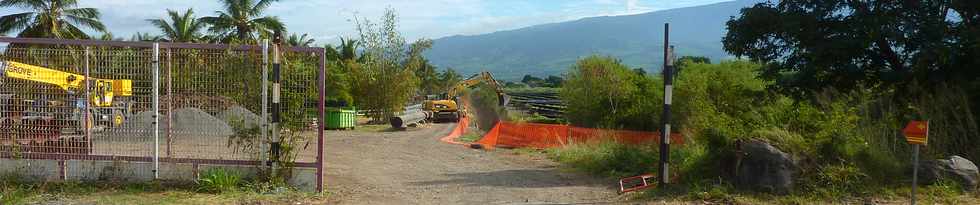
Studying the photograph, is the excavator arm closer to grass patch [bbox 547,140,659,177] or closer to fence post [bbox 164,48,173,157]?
grass patch [bbox 547,140,659,177]

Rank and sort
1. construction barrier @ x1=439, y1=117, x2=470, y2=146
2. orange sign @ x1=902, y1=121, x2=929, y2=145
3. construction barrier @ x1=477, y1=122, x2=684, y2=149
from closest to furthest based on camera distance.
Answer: orange sign @ x1=902, y1=121, x2=929, y2=145, construction barrier @ x1=477, y1=122, x2=684, y2=149, construction barrier @ x1=439, y1=117, x2=470, y2=146

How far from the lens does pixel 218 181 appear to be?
8844mm

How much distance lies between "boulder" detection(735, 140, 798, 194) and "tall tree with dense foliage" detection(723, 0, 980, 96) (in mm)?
3019

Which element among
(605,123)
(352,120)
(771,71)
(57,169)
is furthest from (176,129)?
(352,120)

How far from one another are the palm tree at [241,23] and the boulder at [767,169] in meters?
31.9

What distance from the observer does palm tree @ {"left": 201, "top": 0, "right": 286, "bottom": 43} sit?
3747cm

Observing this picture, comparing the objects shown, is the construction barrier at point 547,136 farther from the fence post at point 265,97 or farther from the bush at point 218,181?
the bush at point 218,181

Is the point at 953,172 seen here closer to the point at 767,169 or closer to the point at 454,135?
the point at 767,169

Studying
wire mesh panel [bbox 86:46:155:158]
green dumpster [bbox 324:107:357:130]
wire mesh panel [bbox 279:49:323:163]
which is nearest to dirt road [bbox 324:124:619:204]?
wire mesh panel [bbox 279:49:323:163]

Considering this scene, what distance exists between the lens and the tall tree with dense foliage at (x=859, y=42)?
10.4m

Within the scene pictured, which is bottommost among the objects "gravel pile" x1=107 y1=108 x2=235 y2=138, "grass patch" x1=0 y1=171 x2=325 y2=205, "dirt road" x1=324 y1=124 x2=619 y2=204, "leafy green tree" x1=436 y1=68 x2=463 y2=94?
"dirt road" x1=324 y1=124 x2=619 y2=204

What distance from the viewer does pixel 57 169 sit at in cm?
913

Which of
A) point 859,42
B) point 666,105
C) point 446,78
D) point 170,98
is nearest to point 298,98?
point 170,98

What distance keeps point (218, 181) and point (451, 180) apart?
11.2 feet
